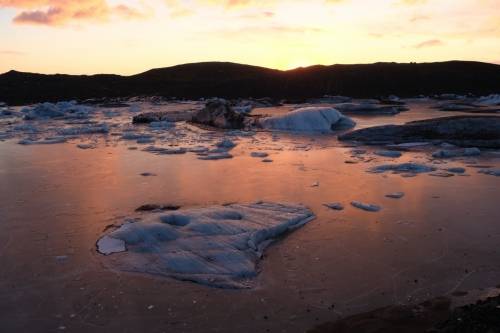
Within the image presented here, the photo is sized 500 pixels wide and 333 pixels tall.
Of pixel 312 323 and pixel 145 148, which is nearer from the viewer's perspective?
pixel 312 323

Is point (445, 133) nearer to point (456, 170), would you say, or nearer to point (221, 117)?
point (456, 170)

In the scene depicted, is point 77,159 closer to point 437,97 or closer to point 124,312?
point 124,312

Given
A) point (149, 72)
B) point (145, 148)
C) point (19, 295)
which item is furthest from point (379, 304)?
point (149, 72)

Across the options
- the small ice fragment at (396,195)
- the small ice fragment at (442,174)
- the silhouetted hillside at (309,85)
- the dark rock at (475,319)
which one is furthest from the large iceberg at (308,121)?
the silhouetted hillside at (309,85)

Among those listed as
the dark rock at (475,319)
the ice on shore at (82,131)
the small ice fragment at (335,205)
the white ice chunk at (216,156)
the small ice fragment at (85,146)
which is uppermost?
the dark rock at (475,319)

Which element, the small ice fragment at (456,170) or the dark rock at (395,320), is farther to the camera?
the small ice fragment at (456,170)

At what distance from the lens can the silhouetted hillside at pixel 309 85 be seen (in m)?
35.4

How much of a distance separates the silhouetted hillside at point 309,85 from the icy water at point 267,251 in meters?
26.1

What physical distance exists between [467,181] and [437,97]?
28.0 metres

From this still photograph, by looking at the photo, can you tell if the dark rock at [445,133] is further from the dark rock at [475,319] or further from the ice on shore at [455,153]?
the dark rock at [475,319]

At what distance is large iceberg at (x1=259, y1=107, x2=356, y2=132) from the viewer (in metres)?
13.7

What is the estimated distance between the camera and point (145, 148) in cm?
1024

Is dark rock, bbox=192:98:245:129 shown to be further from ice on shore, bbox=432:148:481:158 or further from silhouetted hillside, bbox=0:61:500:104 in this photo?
silhouetted hillside, bbox=0:61:500:104

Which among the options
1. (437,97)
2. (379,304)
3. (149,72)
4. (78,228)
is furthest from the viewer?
(149,72)
